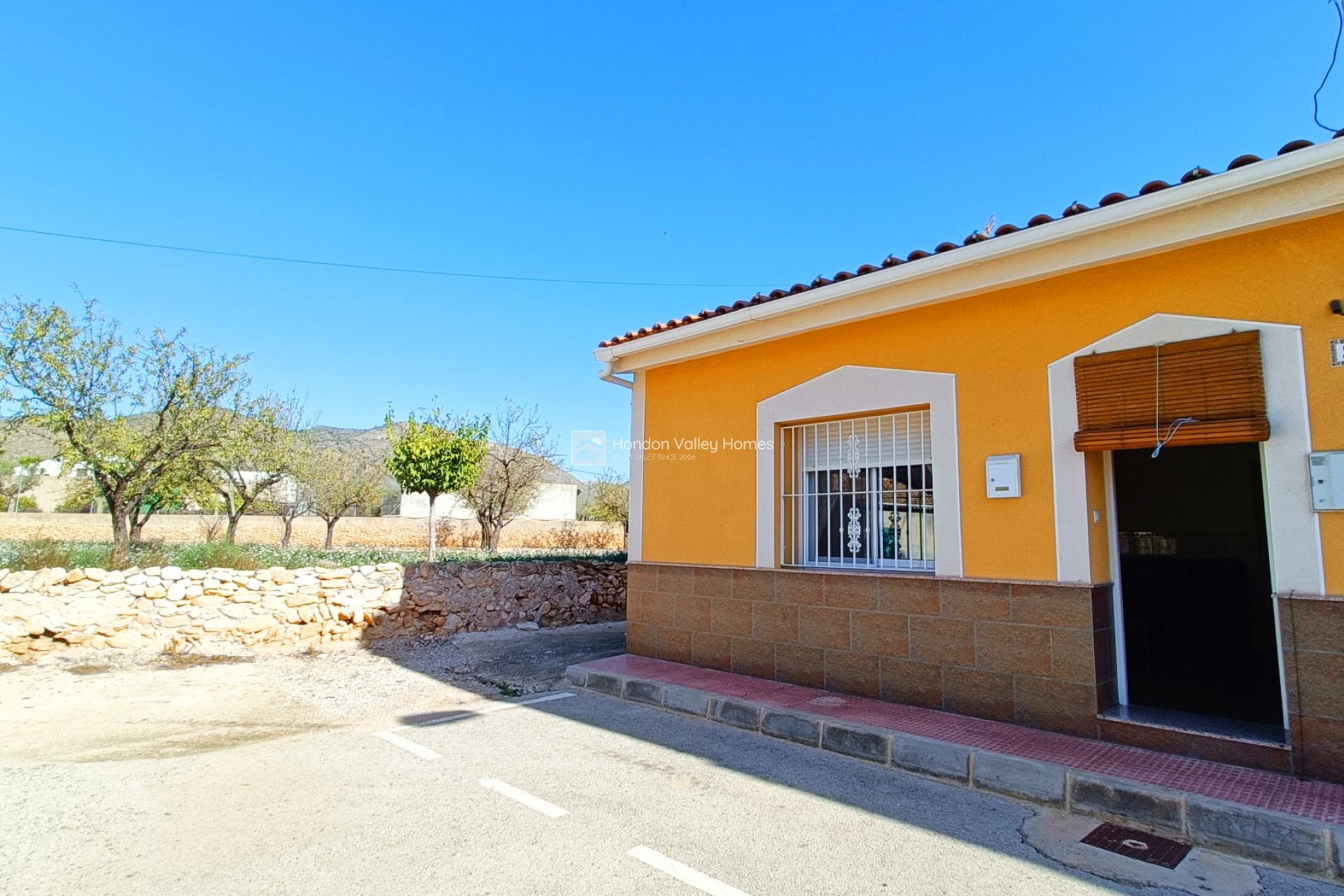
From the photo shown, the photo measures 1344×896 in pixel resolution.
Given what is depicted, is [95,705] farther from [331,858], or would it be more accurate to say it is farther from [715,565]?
[715,565]

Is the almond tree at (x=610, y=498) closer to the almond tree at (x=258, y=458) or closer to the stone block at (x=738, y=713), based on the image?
the almond tree at (x=258, y=458)

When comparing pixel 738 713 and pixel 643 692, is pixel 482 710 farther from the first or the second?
pixel 738 713

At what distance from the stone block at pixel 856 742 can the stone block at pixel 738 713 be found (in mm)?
645

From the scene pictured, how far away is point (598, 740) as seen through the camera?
5492mm

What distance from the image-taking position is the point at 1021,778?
4277 millimetres

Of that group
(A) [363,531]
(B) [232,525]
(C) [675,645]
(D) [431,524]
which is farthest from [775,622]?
(A) [363,531]

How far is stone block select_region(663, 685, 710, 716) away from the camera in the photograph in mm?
6094

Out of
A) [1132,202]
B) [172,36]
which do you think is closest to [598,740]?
[1132,202]

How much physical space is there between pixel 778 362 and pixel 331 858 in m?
5.35

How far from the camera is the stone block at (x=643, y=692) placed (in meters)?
6.50

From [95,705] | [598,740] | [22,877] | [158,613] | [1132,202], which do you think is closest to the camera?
[22,877]

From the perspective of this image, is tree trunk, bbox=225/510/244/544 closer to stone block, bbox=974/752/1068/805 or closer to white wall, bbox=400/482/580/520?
stone block, bbox=974/752/1068/805

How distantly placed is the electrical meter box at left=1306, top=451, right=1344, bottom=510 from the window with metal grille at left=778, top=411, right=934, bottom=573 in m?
2.41

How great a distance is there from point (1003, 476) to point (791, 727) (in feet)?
8.39
